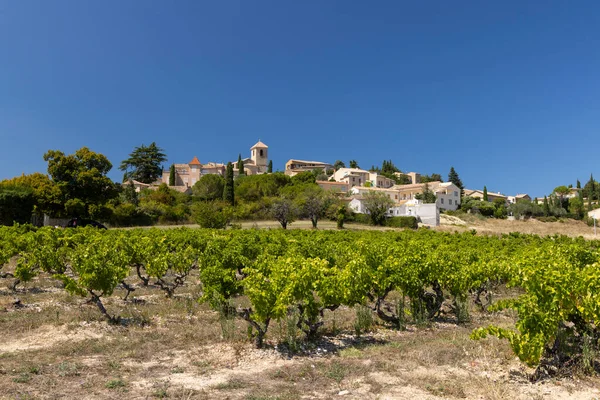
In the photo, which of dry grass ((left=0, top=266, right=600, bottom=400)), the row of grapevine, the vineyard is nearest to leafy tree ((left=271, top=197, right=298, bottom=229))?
the vineyard

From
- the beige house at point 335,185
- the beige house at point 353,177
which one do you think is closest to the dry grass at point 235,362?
the beige house at point 335,185

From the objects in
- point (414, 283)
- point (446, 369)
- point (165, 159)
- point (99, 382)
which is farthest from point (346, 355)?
point (165, 159)

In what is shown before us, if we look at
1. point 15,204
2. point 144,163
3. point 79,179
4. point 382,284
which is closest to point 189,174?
point 144,163

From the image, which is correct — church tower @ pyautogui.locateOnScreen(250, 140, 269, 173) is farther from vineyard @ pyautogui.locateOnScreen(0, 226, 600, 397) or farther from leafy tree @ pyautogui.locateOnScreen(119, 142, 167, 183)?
vineyard @ pyautogui.locateOnScreen(0, 226, 600, 397)

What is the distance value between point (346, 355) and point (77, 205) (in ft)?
140

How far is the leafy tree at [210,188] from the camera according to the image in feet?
239

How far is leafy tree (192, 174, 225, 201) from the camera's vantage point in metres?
72.8

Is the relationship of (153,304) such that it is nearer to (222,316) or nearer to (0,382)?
(222,316)

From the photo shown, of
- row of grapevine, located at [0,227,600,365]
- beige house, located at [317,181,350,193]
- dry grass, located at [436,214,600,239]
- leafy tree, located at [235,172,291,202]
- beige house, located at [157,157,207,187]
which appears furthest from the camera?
beige house, located at [157,157,207,187]

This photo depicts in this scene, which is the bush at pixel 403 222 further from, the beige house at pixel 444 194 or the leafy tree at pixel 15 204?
the leafy tree at pixel 15 204

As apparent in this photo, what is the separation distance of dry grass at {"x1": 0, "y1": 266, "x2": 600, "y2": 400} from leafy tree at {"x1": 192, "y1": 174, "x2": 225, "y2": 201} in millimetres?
63142

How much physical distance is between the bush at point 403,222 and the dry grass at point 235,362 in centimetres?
4583

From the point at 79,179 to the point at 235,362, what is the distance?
141ft

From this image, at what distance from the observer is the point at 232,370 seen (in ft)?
21.9
